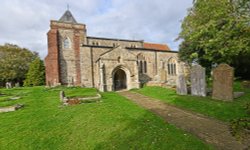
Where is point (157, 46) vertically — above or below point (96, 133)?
above

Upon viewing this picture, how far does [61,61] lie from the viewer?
90.8ft

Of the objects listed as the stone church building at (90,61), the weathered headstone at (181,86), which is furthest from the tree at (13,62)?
the weathered headstone at (181,86)

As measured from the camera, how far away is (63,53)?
28.0m

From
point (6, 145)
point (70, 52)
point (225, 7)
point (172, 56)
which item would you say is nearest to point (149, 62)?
point (172, 56)

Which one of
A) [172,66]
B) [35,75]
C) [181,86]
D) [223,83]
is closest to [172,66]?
[172,66]

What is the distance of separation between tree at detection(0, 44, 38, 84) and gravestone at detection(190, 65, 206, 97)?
46.6 m

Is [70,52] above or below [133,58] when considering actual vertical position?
above

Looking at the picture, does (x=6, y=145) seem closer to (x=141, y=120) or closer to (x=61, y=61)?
(x=141, y=120)

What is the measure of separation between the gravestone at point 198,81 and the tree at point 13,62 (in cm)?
4663

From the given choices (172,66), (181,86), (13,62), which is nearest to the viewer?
(181,86)

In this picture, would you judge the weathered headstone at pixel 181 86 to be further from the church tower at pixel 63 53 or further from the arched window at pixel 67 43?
the arched window at pixel 67 43

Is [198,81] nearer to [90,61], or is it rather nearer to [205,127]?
[205,127]

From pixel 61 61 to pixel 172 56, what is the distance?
2109 cm

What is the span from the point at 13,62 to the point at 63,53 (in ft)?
83.8
